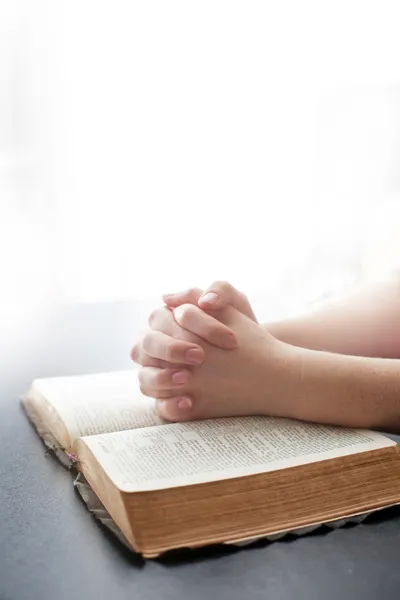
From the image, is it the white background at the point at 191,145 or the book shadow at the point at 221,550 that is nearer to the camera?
the book shadow at the point at 221,550

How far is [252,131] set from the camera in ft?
5.88

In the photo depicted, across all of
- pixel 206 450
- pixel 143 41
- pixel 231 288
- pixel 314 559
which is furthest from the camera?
pixel 143 41

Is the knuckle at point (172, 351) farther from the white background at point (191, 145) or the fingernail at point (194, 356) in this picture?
the white background at point (191, 145)

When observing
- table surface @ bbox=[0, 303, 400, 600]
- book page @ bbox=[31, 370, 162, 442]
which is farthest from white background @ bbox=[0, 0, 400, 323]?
table surface @ bbox=[0, 303, 400, 600]

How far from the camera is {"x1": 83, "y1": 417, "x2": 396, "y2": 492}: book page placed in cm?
54

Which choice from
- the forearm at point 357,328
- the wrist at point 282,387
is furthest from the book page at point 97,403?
the forearm at point 357,328

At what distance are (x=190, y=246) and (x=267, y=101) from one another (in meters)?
0.40

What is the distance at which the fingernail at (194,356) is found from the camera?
26.1 inches

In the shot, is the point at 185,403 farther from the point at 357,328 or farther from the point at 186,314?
the point at 357,328

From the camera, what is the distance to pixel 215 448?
0.60m

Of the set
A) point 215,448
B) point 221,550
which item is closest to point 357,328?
point 215,448

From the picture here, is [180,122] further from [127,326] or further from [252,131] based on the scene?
[127,326]

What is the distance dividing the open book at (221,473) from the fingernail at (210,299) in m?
0.11

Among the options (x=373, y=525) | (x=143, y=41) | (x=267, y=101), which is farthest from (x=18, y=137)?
(x=373, y=525)
